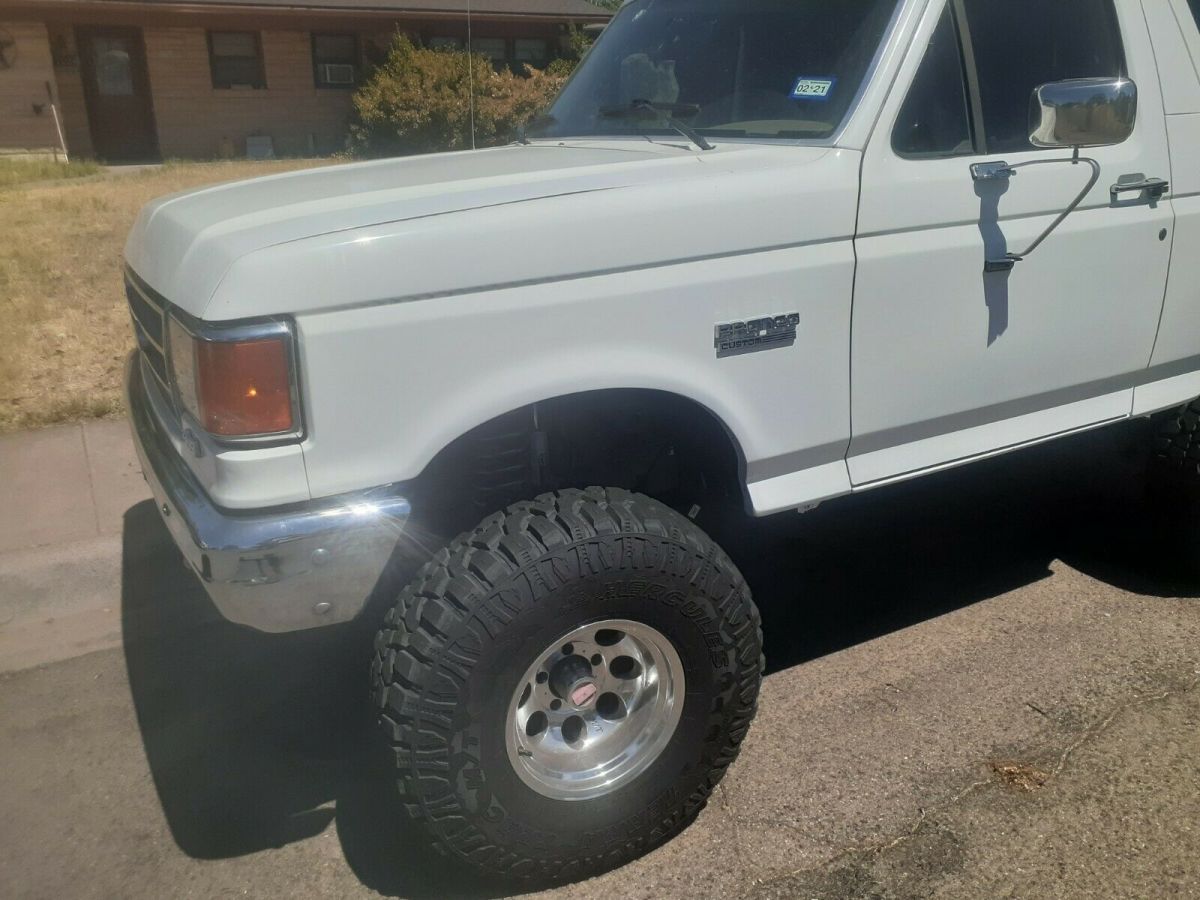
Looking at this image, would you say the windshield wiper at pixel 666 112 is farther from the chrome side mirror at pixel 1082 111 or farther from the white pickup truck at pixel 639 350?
the chrome side mirror at pixel 1082 111

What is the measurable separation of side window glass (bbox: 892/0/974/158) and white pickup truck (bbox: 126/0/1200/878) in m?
0.01

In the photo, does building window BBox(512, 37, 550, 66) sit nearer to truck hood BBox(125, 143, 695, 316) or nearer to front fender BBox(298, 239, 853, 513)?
truck hood BBox(125, 143, 695, 316)

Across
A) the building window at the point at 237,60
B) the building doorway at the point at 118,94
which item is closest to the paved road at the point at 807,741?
the building doorway at the point at 118,94

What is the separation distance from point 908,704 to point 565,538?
1.53 metres

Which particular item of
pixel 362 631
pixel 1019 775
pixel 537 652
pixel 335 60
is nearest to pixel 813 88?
pixel 537 652

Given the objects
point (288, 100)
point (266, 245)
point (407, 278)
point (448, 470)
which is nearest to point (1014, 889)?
point (448, 470)

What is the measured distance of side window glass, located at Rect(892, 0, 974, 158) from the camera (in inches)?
113

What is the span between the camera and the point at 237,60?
2131cm

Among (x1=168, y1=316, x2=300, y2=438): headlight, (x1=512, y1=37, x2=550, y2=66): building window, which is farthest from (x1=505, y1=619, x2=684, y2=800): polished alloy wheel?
(x1=512, y1=37, x2=550, y2=66): building window

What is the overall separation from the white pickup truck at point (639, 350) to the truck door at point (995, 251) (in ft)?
0.04

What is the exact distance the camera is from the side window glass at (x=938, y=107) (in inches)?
113

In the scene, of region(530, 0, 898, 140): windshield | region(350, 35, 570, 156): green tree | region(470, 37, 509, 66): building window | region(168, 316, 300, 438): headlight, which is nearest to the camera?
region(168, 316, 300, 438): headlight

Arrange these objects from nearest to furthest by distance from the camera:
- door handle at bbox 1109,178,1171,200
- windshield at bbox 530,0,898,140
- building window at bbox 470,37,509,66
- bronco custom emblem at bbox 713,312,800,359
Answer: bronco custom emblem at bbox 713,312,800,359, windshield at bbox 530,0,898,140, door handle at bbox 1109,178,1171,200, building window at bbox 470,37,509,66

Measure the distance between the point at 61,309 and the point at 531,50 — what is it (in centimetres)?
1855
